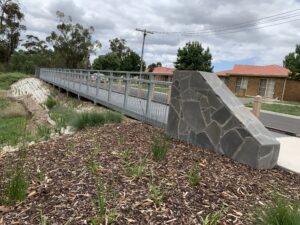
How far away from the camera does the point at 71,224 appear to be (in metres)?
3.30

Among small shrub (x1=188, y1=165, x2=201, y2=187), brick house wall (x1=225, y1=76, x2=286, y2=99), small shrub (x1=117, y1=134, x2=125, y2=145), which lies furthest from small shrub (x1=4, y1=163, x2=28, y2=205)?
brick house wall (x1=225, y1=76, x2=286, y2=99)

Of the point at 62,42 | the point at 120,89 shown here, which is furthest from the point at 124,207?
the point at 62,42

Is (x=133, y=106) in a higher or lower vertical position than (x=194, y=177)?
higher

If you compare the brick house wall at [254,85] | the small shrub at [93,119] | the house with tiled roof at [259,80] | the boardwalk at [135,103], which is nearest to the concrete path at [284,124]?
the boardwalk at [135,103]

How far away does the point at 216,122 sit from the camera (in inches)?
227

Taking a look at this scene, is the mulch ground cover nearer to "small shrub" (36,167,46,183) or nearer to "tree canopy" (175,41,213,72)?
"small shrub" (36,167,46,183)

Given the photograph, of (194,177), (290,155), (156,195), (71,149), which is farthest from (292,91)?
(156,195)

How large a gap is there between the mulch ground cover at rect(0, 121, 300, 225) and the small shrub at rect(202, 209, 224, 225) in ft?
0.21

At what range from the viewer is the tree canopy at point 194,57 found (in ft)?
143

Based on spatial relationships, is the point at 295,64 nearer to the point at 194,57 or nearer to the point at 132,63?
the point at 194,57

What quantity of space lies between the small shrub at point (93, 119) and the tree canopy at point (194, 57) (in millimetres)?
35508

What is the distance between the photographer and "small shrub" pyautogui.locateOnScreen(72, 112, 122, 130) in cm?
823

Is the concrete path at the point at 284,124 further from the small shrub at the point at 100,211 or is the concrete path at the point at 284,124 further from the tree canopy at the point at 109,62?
the tree canopy at the point at 109,62

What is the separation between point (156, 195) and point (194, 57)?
1618 inches
